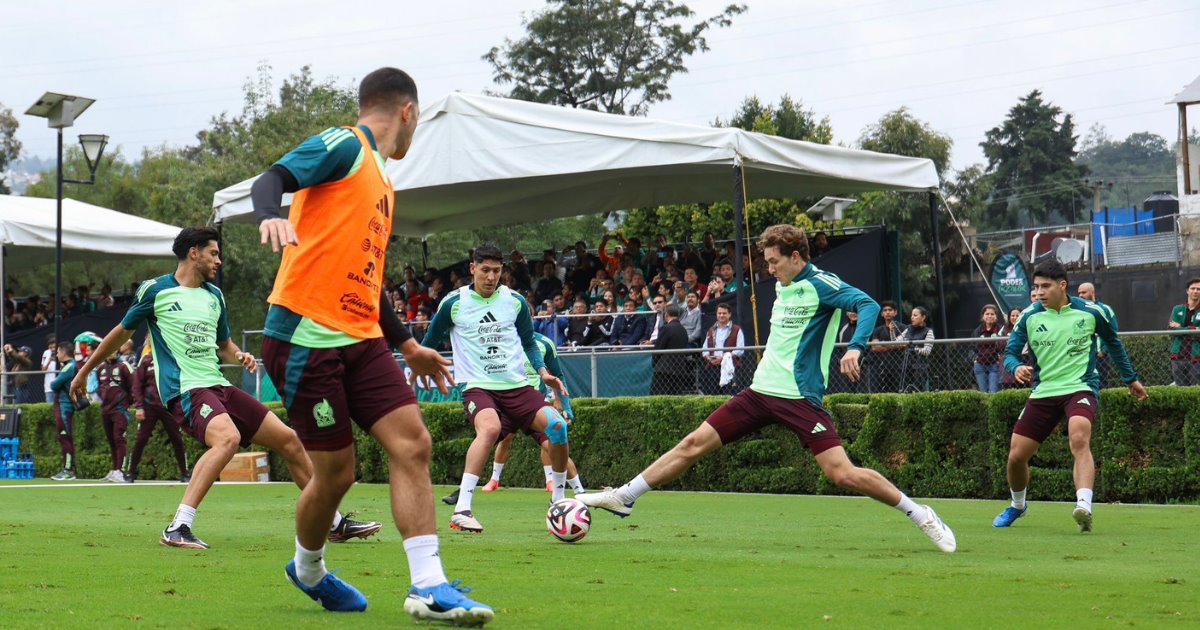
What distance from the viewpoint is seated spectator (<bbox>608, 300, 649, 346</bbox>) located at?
19.7m

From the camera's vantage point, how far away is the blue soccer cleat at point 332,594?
5676mm

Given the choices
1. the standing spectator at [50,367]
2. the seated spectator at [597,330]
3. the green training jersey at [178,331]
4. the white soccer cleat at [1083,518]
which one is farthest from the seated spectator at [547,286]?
the white soccer cleat at [1083,518]

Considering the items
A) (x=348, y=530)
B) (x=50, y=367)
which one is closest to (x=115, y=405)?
(x=50, y=367)

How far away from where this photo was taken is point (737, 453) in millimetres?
16750

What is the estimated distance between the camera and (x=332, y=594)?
5719mm

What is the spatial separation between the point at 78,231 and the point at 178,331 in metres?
19.5

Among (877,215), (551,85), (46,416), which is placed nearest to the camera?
(46,416)

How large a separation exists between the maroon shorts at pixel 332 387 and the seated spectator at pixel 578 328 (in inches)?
590

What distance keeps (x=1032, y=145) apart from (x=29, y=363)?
239 feet

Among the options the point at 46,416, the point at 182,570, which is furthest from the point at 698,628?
the point at 46,416

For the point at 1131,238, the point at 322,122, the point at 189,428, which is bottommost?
the point at 189,428

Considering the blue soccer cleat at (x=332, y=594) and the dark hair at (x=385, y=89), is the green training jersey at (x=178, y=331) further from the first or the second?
the dark hair at (x=385, y=89)

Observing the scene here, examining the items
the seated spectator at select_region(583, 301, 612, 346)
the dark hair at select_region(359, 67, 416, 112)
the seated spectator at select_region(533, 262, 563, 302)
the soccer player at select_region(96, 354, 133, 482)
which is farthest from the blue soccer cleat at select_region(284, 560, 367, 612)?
the seated spectator at select_region(533, 262, 563, 302)

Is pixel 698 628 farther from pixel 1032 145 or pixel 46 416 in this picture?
pixel 1032 145
